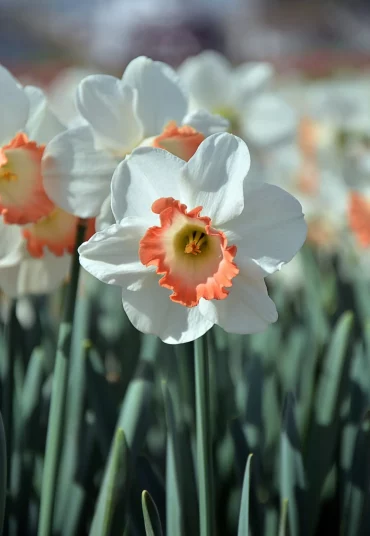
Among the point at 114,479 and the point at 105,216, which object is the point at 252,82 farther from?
the point at 114,479

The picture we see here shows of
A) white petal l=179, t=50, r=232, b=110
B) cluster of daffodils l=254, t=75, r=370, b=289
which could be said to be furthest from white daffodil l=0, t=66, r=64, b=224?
cluster of daffodils l=254, t=75, r=370, b=289

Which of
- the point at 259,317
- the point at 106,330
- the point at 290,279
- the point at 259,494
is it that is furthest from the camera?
the point at 290,279

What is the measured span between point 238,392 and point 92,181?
1.65 feet

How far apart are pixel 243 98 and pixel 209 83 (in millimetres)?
105

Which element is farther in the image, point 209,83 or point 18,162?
point 209,83

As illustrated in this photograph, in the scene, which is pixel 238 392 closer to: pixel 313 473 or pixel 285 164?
pixel 313 473

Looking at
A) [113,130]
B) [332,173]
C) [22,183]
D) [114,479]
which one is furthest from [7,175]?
[332,173]

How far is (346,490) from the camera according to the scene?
2.87ft

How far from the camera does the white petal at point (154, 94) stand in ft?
2.62

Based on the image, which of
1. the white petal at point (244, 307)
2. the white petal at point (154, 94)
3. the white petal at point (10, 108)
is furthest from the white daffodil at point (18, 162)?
the white petal at point (244, 307)

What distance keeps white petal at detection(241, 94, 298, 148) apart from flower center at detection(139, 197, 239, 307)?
2.69 feet

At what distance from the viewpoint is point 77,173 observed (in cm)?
73

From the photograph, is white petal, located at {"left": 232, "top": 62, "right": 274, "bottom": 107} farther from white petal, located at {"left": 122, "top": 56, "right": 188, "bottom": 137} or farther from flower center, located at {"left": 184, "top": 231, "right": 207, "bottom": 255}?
flower center, located at {"left": 184, "top": 231, "right": 207, "bottom": 255}

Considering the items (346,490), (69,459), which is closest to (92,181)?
(69,459)
